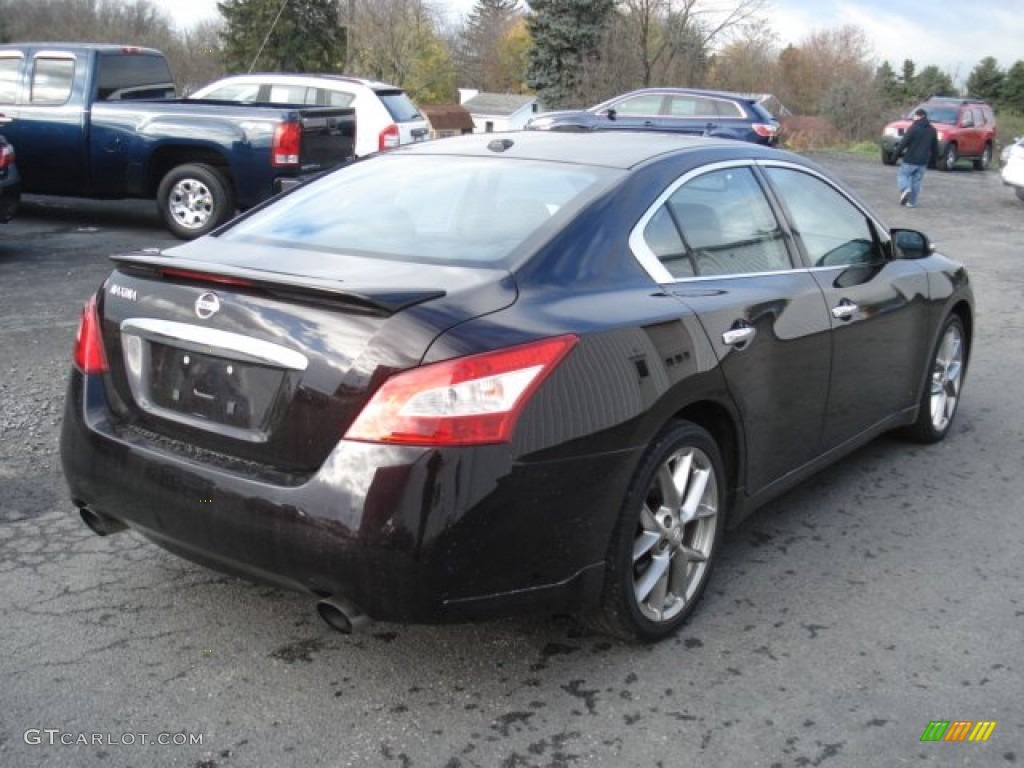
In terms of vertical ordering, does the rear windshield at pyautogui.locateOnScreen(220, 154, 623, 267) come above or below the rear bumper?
above

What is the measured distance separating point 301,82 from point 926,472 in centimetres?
1173

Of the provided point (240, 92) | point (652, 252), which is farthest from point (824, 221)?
point (240, 92)

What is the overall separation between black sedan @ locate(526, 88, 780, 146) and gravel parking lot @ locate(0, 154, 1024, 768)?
15.8 metres

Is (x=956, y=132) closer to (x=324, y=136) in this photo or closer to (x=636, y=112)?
(x=636, y=112)

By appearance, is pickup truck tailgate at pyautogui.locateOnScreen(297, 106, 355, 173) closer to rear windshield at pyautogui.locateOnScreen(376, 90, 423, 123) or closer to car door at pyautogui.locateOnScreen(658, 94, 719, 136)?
rear windshield at pyautogui.locateOnScreen(376, 90, 423, 123)

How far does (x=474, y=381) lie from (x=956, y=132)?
3078 centimetres

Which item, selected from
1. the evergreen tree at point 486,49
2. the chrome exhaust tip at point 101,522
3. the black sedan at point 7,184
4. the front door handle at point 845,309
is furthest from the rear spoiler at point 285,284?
the evergreen tree at point 486,49

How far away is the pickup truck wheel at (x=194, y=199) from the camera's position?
11.6 m

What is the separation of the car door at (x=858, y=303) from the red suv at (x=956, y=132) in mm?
26731

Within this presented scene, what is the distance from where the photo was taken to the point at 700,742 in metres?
3.00

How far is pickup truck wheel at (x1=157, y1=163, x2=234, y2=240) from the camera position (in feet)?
38.2

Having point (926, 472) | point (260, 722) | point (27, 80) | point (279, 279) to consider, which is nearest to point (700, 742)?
point (260, 722)

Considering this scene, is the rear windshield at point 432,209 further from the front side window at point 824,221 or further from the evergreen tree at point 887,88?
the evergreen tree at point 887,88

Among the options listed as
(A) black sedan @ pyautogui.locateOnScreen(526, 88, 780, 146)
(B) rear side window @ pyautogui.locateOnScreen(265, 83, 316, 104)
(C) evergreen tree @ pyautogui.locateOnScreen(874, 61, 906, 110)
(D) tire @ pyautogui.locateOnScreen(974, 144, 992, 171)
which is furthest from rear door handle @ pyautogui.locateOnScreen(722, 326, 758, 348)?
(C) evergreen tree @ pyautogui.locateOnScreen(874, 61, 906, 110)
